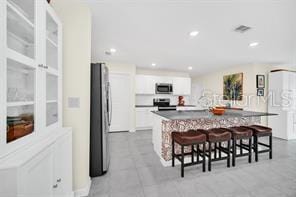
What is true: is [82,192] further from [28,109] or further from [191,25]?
[191,25]

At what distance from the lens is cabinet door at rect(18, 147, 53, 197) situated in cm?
77

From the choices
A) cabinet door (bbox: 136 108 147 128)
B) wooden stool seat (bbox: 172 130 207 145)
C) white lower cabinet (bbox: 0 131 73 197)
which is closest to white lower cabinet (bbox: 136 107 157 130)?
cabinet door (bbox: 136 108 147 128)

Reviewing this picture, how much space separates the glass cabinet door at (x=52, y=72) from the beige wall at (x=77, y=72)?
0.63 ft

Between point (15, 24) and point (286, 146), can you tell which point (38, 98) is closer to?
point (15, 24)

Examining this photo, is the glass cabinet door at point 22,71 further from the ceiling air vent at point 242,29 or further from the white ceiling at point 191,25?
the ceiling air vent at point 242,29

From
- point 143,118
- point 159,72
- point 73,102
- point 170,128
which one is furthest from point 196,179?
point 159,72

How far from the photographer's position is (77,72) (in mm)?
1796

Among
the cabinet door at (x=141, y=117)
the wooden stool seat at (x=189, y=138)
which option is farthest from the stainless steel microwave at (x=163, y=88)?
the wooden stool seat at (x=189, y=138)

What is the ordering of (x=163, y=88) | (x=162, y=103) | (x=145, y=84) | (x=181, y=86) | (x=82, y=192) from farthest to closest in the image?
(x=181, y=86) → (x=162, y=103) → (x=163, y=88) → (x=145, y=84) → (x=82, y=192)

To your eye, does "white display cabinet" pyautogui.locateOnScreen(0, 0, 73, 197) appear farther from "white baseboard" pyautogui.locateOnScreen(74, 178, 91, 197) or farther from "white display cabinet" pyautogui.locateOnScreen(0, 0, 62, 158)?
"white baseboard" pyautogui.locateOnScreen(74, 178, 91, 197)

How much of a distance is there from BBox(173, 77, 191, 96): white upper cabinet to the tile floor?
11.7ft

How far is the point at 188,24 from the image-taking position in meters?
2.23

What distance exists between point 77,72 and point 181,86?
4.92 m

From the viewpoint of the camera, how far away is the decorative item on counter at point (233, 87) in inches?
199
